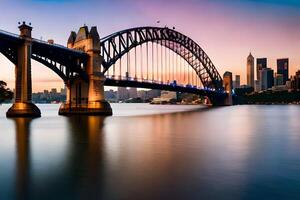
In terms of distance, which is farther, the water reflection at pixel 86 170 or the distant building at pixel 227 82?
the distant building at pixel 227 82

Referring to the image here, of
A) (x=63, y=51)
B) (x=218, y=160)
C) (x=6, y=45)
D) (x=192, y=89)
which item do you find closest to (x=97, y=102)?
(x=63, y=51)

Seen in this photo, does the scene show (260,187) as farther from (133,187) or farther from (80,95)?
(80,95)

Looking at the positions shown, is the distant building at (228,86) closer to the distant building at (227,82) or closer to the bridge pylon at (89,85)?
the distant building at (227,82)

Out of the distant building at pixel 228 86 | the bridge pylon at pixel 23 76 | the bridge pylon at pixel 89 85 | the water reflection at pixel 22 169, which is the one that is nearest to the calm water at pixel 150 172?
the water reflection at pixel 22 169

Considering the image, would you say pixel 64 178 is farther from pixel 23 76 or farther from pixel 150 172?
pixel 23 76

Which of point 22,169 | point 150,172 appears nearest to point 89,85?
point 22,169
